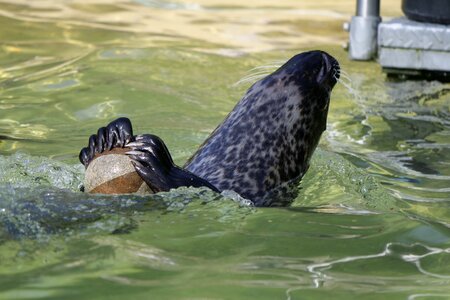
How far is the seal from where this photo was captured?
4.96m

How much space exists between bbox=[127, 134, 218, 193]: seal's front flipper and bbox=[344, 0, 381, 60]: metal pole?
3.98 m

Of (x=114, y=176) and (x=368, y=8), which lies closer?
(x=114, y=176)

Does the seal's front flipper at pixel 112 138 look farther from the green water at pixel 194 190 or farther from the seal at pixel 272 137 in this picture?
the green water at pixel 194 190

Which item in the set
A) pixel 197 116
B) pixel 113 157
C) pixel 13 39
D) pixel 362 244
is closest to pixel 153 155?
pixel 113 157

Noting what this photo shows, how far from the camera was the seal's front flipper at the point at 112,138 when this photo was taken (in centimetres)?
456

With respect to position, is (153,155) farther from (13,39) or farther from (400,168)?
(13,39)

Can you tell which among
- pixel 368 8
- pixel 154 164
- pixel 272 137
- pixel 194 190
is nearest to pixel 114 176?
pixel 154 164

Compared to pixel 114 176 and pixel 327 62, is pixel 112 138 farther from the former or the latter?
pixel 327 62

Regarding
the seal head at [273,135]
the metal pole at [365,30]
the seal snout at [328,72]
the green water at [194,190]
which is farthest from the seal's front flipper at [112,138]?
the metal pole at [365,30]

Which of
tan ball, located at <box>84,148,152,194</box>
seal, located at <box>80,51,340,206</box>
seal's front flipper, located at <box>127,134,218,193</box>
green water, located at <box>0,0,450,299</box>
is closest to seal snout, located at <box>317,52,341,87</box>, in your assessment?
seal, located at <box>80,51,340,206</box>

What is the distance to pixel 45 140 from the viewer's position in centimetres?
655

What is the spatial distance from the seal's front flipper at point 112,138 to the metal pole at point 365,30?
13.0ft

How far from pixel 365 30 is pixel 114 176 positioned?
4.17 meters

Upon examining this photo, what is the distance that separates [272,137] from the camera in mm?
5145
